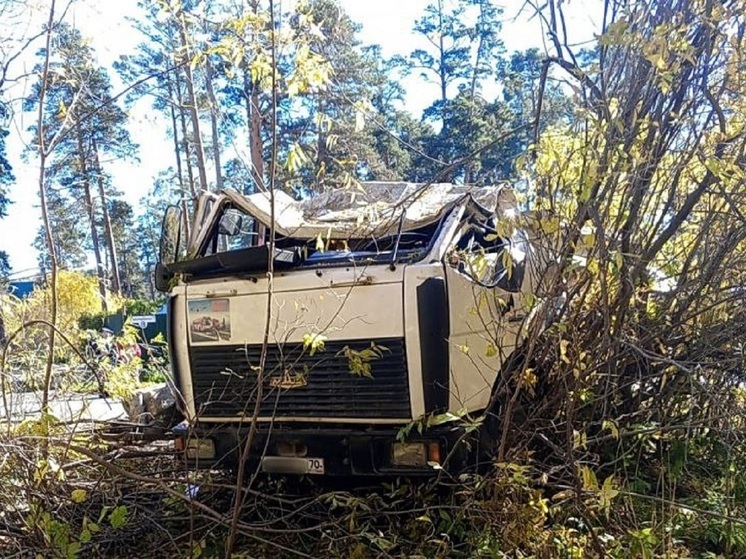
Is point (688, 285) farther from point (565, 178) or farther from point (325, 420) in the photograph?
point (325, 420)

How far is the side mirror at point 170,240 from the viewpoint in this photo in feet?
15.6

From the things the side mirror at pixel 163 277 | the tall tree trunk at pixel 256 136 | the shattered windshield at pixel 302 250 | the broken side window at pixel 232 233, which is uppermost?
the tall tree trunk at pixel 256 136

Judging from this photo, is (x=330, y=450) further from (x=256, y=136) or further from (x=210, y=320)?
(x=256, y=136)

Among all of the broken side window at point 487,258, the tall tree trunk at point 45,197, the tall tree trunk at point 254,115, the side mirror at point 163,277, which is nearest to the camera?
the broken side window at point 487,258

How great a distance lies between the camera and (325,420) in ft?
14.1

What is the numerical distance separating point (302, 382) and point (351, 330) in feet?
1.72

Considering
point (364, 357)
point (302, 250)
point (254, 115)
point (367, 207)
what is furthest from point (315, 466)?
point (254, 115)

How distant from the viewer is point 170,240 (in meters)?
4.89

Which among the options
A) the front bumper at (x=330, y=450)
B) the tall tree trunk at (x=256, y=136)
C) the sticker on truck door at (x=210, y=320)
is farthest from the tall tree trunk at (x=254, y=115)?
→ the front bumper at (x=330, y=450)

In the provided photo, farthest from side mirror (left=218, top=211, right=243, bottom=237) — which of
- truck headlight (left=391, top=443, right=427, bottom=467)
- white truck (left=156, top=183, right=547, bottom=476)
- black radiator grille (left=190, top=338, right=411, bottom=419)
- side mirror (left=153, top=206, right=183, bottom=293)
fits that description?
truck headlight (left=391, top=443, right=427, bottom=467)

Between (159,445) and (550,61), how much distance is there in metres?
4.75

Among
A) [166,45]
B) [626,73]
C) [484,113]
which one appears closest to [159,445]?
[166,45]

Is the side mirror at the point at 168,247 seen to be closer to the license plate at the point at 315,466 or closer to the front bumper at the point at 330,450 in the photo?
the front bumper at the point at 330,450

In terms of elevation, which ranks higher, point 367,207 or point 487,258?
point 367,207
